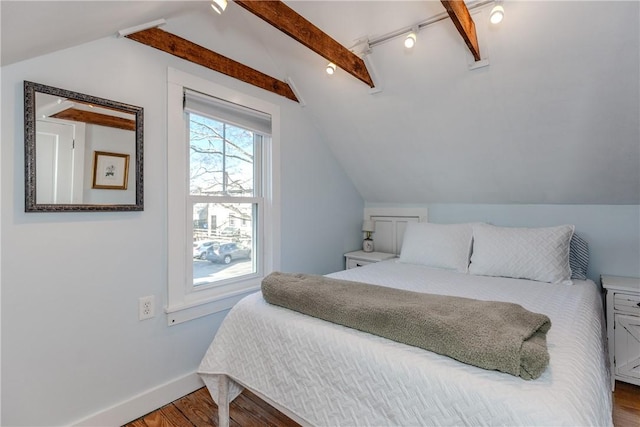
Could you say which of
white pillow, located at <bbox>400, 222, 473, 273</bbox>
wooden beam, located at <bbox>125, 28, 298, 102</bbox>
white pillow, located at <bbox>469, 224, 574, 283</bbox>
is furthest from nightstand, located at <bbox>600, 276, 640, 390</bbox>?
wooden beam, located at <bbox>125, 28, 298, 102</bbox>

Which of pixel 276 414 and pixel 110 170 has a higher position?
pixel 110 170

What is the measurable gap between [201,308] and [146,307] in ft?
1.14

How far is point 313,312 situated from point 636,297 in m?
2.04

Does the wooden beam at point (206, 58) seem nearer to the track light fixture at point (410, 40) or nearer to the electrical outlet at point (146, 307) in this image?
the track light fixture at point (410, 40)

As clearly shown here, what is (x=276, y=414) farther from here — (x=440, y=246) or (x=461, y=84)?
(x=461, y=84)

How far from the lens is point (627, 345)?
6.53 feet

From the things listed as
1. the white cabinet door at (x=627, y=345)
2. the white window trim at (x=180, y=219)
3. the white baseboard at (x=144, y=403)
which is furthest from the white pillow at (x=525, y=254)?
the white baseboard at (x=144, y=403)

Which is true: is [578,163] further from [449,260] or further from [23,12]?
[23,12]

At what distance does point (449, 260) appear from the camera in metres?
2.45

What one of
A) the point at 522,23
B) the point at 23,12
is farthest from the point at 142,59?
the point at 522,23

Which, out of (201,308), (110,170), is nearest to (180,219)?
(110,170)

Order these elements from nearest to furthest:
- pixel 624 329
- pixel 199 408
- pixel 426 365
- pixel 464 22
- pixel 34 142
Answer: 1. pixel 426 365
2. pixel 34 142
3. pixel 464 22
4. pixel 199 408
5. pixel 624 329

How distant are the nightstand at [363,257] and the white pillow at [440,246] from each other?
1.25 ft

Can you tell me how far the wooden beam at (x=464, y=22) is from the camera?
142 cm
